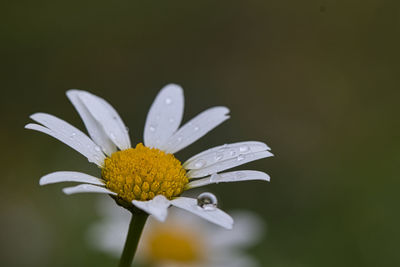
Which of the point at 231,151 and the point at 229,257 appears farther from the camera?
the point at 229,257

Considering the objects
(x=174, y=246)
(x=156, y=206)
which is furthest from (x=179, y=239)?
(x=156, y=206)

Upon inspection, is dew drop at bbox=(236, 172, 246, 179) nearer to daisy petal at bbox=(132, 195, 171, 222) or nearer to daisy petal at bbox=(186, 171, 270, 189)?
daisy petal at bbox=(186, 171, 270, 189)

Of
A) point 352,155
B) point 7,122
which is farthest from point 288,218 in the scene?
point 7,122

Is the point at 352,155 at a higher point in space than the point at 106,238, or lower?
higher

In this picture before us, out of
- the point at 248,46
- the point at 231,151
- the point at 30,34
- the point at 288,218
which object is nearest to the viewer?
the point at 231,151

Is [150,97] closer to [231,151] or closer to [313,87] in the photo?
[313,87]

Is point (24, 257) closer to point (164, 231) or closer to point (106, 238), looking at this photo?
point (106, 238)

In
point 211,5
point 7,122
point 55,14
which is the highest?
point 211,5

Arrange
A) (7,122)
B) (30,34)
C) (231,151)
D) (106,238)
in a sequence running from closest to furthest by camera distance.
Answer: (231,151) < (106,238) < (7,122) < (30,34)

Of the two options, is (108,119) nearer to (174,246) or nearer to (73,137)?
(73,137)
